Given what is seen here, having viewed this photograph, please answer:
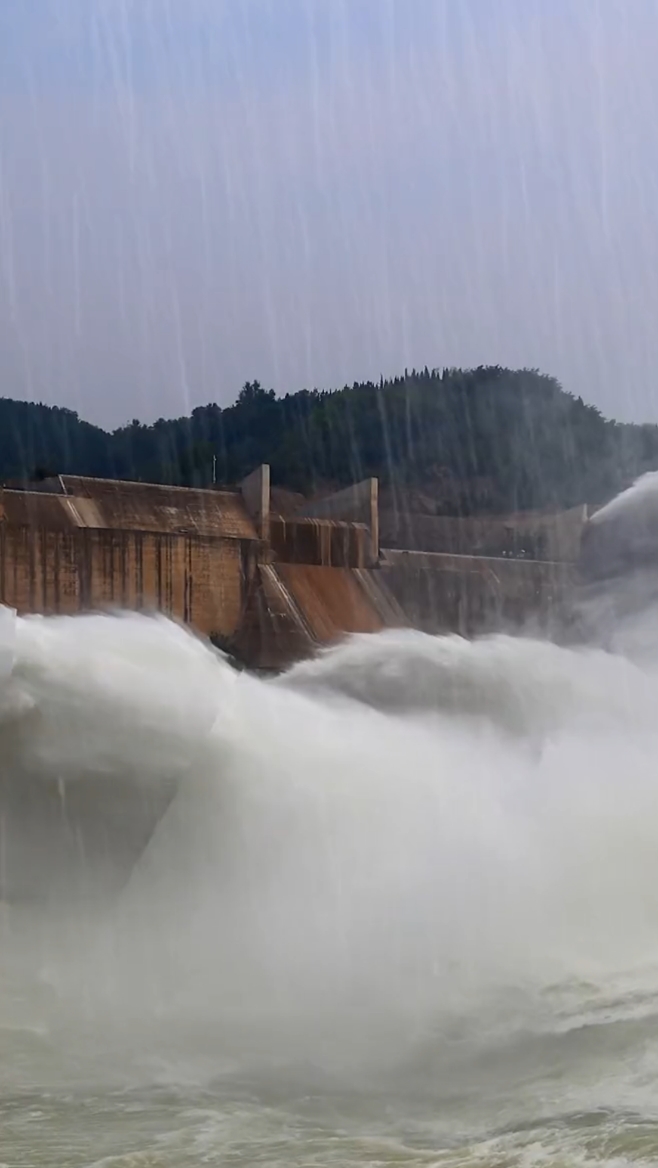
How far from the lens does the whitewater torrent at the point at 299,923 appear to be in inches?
269

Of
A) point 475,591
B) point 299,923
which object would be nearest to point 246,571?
point 475,591

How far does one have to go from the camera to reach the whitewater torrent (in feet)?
22.4

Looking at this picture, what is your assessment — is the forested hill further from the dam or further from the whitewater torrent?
the whitewater torrent

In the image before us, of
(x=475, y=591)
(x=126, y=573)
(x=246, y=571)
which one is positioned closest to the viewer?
(x=126, y=573)

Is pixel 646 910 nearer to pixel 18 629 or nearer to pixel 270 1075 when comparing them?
pixel 270 1075

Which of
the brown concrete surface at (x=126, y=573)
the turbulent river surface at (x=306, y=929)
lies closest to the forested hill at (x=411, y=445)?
the brown concrete surface at (x=126, y=573)

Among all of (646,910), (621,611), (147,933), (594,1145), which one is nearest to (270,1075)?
(594,1145)

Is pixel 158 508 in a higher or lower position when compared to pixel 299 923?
higher

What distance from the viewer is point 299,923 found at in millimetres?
10258

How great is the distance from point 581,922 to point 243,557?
21.2m

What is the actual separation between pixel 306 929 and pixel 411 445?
74534 mm

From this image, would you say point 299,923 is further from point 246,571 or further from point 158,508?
point 158,508

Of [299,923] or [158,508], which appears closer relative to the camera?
[299,923]

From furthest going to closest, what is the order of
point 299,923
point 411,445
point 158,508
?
1. point 411,445
2. point 158,508
3. point 299,923
